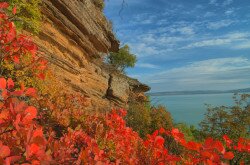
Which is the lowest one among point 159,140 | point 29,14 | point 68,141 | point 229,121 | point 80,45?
point 229,121

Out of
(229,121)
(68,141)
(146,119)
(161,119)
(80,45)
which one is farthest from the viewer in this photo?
(161,119)

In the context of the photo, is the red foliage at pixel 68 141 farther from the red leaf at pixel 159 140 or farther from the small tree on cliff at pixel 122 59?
the small tree on cliff at pixel 122 59

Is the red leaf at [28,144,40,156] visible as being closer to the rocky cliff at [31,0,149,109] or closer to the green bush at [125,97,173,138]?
the rocky cliff at [31,0,149,109]

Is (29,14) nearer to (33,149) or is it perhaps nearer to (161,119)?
(33,149)

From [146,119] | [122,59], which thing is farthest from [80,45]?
[122,59]

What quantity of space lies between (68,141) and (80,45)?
12.3m

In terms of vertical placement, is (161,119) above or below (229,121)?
above

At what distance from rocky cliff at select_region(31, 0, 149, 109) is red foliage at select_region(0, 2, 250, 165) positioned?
12.0 feet

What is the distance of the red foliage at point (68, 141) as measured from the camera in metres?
1.86

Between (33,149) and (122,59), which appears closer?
(33,149)

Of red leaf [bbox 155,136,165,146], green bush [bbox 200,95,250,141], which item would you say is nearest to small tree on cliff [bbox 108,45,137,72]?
green bush [bbox 200,95,250,141]

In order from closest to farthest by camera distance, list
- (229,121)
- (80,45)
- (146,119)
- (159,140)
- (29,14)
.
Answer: (159,140) < (29,14) < (80,45) < (229,121) < (146,119)

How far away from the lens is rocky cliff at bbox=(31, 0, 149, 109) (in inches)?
510

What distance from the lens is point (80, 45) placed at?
52.3 ft
